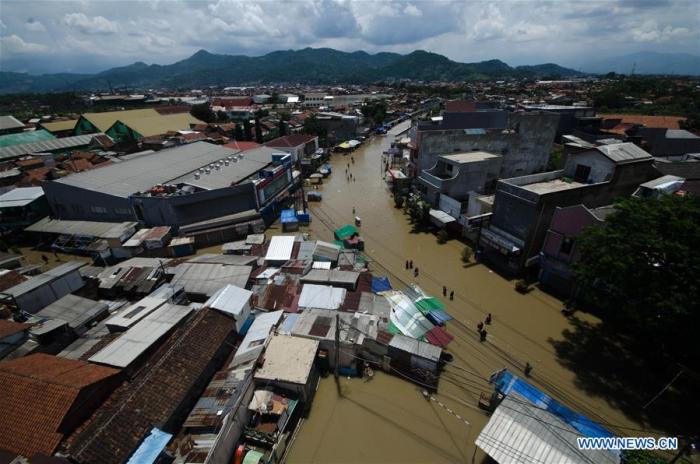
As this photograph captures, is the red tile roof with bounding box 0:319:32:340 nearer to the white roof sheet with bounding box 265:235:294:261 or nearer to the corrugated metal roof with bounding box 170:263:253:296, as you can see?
the corrugated metal roof with bounding box 170:263:253:296

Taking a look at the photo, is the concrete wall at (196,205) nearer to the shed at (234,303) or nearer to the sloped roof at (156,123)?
the shed at (234,303)

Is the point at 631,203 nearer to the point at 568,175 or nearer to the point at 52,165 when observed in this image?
the point at 568,175

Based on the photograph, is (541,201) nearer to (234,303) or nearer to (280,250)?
(280,250)

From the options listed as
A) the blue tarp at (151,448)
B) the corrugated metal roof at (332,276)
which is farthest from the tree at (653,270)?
the blue tarp at (151,448)

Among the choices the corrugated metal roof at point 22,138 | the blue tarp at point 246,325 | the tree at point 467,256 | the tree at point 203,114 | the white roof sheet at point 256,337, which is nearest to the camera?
the white roof sheet at point 256,337

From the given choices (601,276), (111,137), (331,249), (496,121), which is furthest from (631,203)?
(111,137)

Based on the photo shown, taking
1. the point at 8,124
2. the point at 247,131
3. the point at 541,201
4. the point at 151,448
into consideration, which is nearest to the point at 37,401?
the point at 151,448

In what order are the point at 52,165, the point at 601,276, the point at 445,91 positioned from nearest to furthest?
the point at 601,276, the point at 52,165, the point at 445,91
